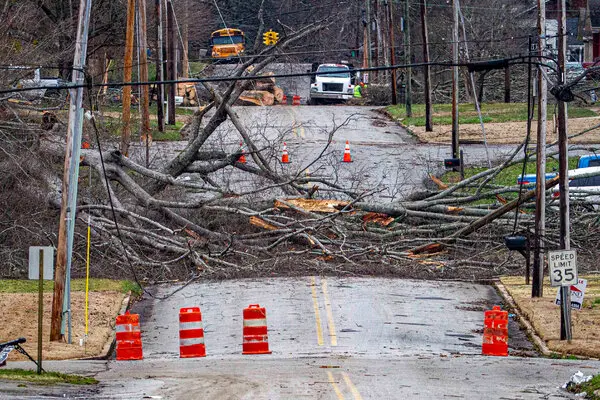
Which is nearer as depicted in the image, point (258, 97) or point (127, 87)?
point (127, 87)

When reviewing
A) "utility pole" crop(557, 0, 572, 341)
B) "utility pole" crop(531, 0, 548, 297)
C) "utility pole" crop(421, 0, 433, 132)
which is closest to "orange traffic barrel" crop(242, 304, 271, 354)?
"utility pole" crop(557, 0, 572, 341)

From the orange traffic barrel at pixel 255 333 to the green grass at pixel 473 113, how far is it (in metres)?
31.3

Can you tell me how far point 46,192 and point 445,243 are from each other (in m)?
9.79

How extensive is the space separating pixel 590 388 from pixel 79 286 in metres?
13.2

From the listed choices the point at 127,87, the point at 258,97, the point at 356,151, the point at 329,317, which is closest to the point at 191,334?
the point at 329,317

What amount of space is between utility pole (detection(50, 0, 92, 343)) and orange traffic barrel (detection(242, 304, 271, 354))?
359 cm

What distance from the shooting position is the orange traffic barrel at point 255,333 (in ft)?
57.8

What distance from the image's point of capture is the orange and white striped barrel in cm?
A: 1745

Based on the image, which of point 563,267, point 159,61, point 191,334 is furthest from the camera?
point 159,61

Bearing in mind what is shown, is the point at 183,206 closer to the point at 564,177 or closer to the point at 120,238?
the point at 120,238

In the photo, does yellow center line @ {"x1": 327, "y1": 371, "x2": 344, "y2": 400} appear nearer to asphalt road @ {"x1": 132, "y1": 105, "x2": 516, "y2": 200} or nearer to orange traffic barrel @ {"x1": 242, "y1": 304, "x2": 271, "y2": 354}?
orange traffic barrel @ {"x1": 242, "y1": 304, "x2": 271, "y2": 354}

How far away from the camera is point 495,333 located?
17938 mm

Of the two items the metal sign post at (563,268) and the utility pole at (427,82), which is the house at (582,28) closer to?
the utility pole at (427,82)

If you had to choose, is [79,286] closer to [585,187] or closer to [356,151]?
[585,187]
